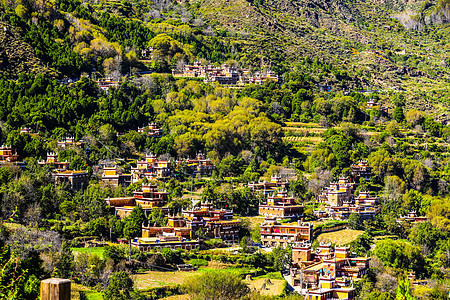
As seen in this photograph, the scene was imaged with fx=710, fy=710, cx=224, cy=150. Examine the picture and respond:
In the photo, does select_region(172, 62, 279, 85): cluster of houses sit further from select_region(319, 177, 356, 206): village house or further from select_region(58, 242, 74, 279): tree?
select_region(58, 242, 74, 279): tree

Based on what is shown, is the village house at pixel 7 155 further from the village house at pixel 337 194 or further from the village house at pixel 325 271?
the village house at pixel 337 194

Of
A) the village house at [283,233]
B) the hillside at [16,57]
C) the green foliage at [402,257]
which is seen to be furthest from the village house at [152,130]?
the green foliage at [402,257]

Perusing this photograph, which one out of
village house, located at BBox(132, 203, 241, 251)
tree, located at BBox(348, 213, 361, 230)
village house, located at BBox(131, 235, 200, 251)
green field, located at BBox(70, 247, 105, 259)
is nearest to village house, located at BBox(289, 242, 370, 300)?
village house, located at BBox(132, 203, 241, 251)

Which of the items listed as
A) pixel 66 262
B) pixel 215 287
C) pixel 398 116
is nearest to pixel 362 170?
pixel 398 116

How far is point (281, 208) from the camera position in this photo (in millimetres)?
60406

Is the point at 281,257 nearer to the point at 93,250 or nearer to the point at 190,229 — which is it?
the point at 190,229

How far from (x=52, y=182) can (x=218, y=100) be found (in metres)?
34.0

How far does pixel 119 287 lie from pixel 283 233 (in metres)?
20.5

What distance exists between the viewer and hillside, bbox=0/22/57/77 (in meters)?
82.5

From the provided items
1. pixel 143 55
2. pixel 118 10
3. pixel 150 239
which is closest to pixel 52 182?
pixel 150 239

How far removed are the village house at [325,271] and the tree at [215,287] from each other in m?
4.90

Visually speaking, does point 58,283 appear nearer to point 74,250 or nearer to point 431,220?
point 74,250

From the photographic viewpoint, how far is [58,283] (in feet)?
24.6

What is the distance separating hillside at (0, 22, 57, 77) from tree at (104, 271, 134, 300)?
47.5 meters
